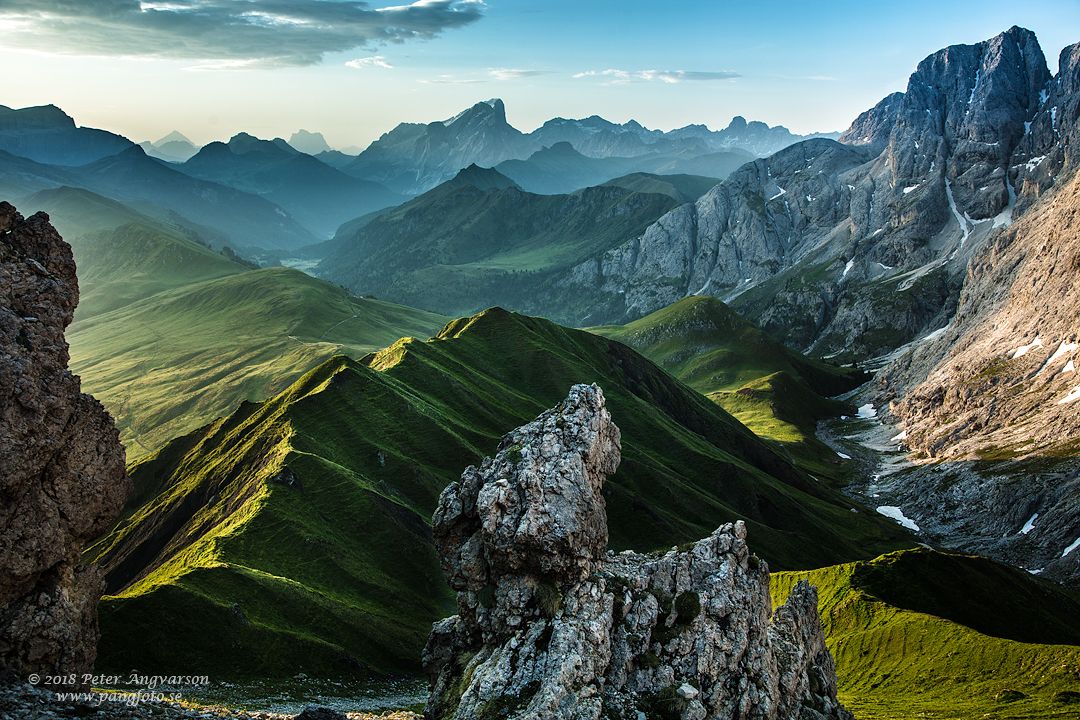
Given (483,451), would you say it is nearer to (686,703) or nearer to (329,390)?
(329,390)

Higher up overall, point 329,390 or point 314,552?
point 329,390

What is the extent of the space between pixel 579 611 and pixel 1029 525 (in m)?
181

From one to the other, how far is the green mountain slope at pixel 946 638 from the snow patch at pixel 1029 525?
182ft

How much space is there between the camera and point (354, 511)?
110 meters

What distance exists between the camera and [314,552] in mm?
99625

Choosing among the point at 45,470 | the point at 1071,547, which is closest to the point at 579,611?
the point at 45,470

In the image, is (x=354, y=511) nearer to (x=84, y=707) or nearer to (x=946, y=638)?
→ (x=84, y=707)

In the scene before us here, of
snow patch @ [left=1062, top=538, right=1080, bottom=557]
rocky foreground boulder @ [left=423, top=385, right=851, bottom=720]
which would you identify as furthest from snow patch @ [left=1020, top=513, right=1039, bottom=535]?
rocky foreground boulder @ [left=423, top=385, right=851, bottom=720]

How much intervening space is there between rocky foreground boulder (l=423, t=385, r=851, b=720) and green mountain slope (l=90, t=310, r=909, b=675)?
3458 centimetres

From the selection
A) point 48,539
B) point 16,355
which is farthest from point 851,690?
point 16,355

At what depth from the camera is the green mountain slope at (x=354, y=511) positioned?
79.1m

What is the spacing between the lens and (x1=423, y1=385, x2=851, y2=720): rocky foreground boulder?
4419 cm

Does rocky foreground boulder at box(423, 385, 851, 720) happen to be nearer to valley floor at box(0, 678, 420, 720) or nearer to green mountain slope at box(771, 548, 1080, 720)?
valley floor at box(0, 678, 420, 720)

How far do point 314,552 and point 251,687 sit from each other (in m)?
29.6
